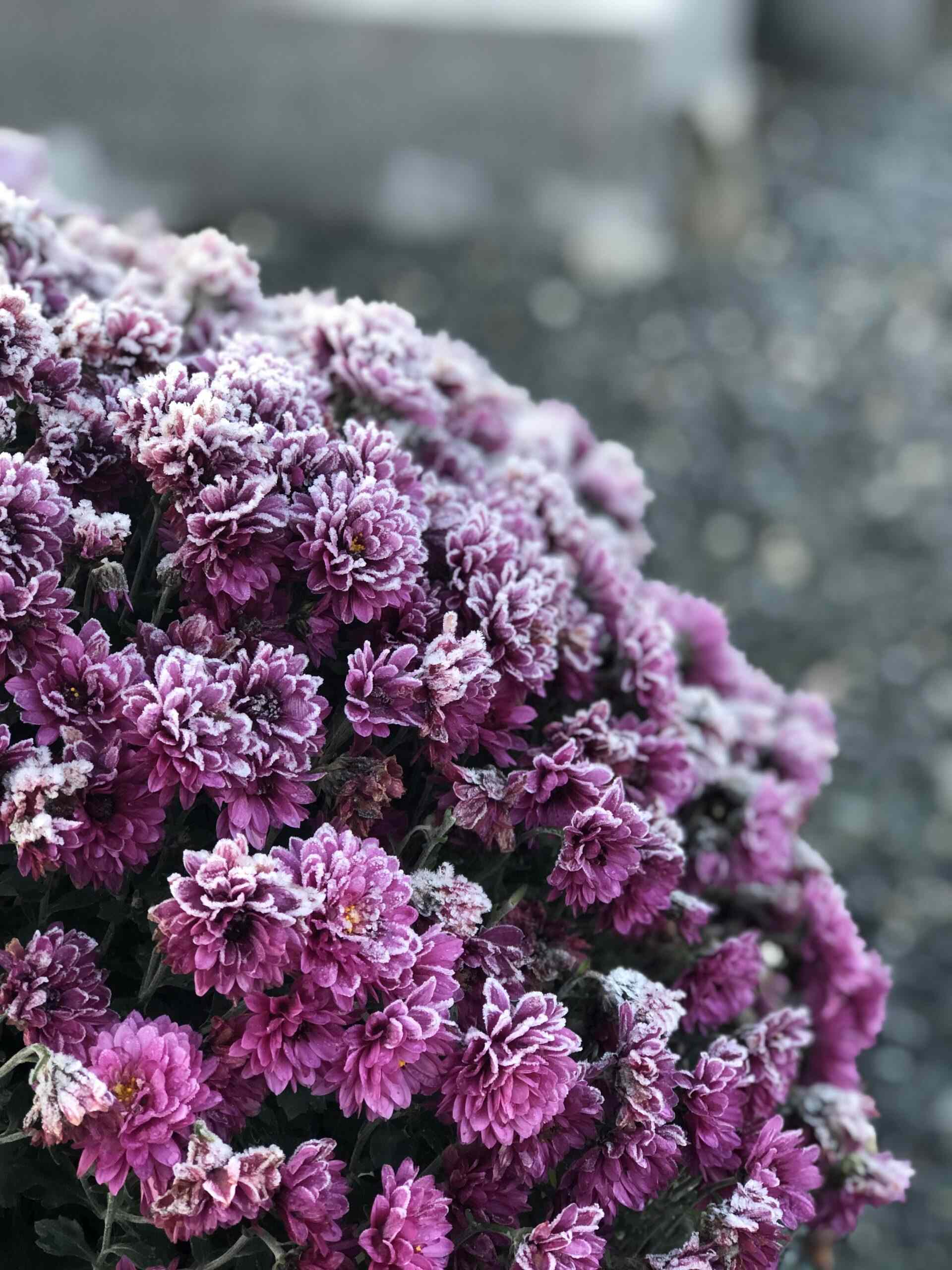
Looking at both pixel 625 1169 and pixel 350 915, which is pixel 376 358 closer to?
pixel 350 915

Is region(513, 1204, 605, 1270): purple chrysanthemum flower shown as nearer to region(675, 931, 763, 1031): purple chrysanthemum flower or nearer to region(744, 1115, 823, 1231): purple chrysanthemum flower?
region(744, 1115, 823, 1231): purple chrysanthemum flower

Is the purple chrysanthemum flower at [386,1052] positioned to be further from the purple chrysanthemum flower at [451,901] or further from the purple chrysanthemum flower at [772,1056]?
the purple chrysanthemum flower at [772,1056]

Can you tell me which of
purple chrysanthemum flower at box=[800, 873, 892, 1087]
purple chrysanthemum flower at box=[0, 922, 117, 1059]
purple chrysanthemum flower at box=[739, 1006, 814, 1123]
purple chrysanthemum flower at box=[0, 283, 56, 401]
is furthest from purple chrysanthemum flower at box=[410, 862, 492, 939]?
purple chrysanthemum flower at box=[800, 873, 892, 1087]

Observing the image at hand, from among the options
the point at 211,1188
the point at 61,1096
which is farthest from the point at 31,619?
the point at 211,1188

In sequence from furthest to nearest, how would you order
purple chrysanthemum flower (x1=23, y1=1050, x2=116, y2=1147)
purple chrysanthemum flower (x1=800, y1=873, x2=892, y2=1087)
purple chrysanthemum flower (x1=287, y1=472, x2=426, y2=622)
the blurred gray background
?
the blurred gray background < purple chrysanthemum flower (x1=800, y1=873, x2=892, y2=1087) < purple chrysanthemum flower (x1=287, y1=472, x2=426, y2=622) < purple chrysanthemum flower (x1=23, y1=1050, x2=116, y2=1147)

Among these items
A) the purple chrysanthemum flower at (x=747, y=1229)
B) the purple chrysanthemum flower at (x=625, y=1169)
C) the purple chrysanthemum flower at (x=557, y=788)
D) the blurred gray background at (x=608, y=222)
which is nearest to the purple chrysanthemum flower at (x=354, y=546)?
the purple chrysanthemum flower at (x=557, y=788)

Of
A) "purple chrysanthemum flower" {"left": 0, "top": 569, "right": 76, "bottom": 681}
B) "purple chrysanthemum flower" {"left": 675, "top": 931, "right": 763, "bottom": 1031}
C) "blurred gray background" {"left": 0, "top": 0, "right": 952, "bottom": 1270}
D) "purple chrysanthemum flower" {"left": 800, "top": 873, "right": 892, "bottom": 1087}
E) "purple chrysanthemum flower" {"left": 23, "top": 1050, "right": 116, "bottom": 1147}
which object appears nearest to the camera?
"purple chrysanthemum flower" {"left": 23, "top": 1050, "right": 116, "bottom": 1147}

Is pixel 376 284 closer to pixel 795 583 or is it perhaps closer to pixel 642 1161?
pixel 795 583
